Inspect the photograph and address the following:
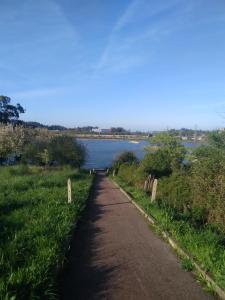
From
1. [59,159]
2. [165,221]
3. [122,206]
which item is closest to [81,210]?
[122,206]

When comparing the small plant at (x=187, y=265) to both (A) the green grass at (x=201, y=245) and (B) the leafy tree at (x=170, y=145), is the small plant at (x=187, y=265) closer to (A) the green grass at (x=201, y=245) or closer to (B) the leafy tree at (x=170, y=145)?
(A) the green grass at (x=201, y=245)

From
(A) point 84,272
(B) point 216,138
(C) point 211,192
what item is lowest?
(A) point 84,272

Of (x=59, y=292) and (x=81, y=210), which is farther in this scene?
(x=81, y=210)

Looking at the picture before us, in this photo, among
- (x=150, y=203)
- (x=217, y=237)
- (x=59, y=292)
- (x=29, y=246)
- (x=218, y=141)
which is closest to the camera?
(x=59, y=292)

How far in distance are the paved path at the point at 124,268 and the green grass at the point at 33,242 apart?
445 millimetres

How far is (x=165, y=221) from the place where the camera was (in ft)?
35.6

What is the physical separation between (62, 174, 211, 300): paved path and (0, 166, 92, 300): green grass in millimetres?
445

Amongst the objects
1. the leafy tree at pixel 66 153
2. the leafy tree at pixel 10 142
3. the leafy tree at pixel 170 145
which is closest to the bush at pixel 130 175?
the leafy tree at pixel 66 153

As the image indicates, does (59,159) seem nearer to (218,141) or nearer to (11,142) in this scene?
(11,142)

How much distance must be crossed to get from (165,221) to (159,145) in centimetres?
6007

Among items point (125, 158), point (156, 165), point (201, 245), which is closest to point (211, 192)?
point (201, 245)

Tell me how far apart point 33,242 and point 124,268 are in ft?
7.63

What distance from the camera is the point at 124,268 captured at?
7438 mm

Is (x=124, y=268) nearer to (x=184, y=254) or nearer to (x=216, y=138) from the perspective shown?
(x=184, y=254)
